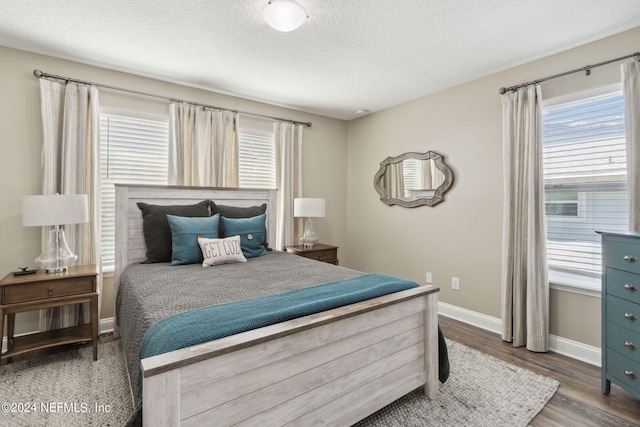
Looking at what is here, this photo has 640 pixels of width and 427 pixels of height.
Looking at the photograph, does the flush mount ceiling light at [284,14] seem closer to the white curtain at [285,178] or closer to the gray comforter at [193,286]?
the gray comforter at [193,286]

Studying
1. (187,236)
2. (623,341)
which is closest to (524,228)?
(623,341)

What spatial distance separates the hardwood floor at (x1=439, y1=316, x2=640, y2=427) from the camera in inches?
69.5

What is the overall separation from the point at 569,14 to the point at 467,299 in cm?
253

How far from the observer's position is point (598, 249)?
8.18 ft

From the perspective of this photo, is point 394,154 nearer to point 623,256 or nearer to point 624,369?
point 623,256

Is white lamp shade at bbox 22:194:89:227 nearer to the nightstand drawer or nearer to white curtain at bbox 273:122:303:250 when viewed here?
white curtain at bbox 273:122:303:250

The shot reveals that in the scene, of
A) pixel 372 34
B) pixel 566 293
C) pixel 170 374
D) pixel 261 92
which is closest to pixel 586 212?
pixel 566 293

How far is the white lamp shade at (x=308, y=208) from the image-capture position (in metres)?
3.82

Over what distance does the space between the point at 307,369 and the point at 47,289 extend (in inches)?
83.7

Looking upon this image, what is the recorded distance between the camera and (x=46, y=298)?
7.47 ft

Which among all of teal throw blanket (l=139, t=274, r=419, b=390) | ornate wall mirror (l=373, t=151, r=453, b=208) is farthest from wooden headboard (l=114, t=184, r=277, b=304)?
ornate wall mirror (l=373, t=151, r=453, b=208)

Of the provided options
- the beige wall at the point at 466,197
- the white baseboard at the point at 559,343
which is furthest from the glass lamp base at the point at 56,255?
the white baseboard at the point at 559,343

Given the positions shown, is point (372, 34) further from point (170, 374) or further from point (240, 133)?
point (170, 374)

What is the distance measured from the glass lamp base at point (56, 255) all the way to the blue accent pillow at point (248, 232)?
122 cm
